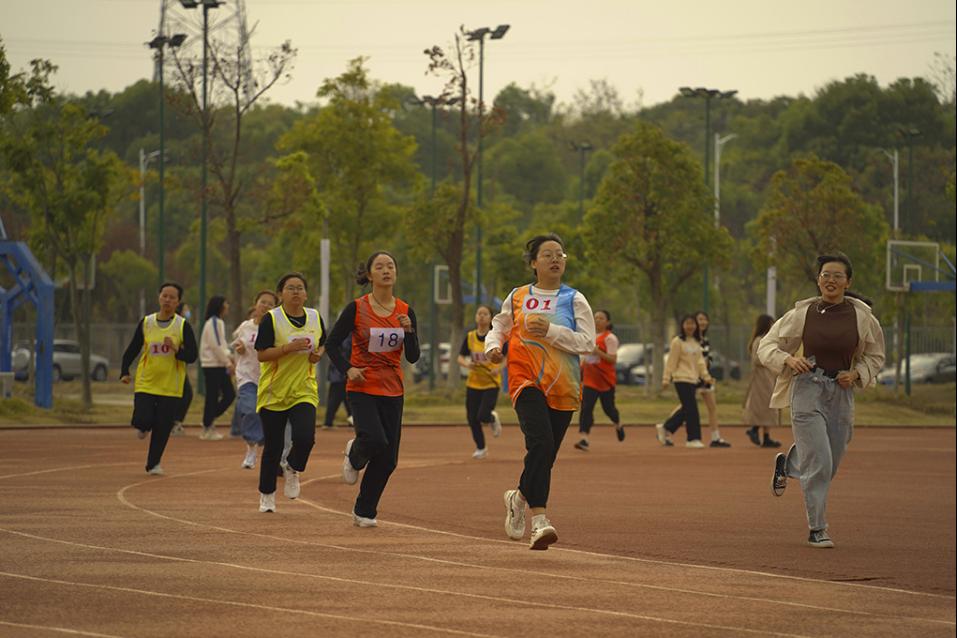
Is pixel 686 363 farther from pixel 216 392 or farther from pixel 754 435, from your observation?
pixel 216 392

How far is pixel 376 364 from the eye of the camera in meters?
12.5

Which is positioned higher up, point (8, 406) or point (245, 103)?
point (245, 103)

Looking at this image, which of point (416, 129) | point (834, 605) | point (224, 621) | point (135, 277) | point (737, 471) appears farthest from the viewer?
point (416, 129)

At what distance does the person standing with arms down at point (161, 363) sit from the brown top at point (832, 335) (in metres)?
7.31

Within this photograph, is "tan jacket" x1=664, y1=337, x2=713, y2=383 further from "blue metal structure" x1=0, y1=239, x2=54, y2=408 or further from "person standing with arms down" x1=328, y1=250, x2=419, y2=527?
"blue metal structure" x1=0, y1=239, x2=54, y2=408

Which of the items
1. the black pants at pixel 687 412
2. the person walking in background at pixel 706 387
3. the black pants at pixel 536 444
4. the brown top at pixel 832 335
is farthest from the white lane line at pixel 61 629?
the person walking in background at pixel 706 387

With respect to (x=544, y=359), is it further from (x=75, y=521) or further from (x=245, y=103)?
(x=245, y=103)

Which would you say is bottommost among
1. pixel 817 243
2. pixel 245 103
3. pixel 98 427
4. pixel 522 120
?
pixel 98 427

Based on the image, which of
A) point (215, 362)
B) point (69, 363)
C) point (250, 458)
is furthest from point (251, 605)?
point (69, 363)

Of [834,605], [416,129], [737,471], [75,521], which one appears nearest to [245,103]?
[737,471]

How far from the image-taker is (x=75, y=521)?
12922mm

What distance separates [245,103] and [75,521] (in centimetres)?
3081

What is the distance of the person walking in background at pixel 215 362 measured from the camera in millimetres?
23734

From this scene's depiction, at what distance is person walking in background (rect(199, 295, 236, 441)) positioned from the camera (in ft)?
77.9
